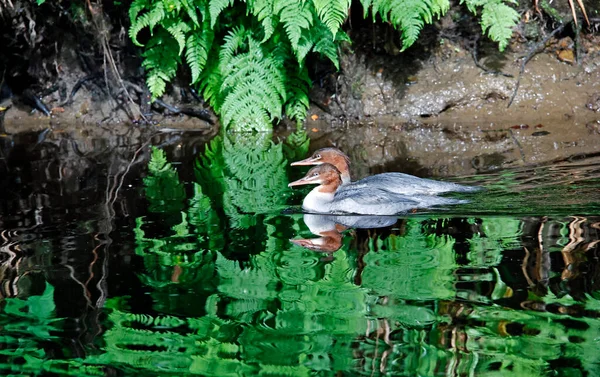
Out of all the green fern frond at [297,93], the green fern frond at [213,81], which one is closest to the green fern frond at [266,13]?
the green fern frond at [297,93]

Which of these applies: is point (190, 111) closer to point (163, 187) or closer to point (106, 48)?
point (106, 48)

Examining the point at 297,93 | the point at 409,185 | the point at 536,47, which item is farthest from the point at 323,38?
the point at 409,185

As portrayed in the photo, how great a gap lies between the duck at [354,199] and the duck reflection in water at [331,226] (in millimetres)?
93

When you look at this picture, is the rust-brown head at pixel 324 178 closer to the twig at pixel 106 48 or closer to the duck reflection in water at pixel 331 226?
the duck reflection in water at pixel 331 226

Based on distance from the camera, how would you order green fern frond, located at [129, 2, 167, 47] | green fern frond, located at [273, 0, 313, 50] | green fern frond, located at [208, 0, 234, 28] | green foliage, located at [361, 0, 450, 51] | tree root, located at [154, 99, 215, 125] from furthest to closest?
tree root, located at [154, 99, 215, 125] < green fern frond, located at [129, 2, 167, 47] < green fern frond, located at [208, 0, 234, 28] < green foliage, located at [361, 0, 450, 51] < green fern frond, located at [273, 0, 313, 50]

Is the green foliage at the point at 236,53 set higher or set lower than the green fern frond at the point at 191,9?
lower

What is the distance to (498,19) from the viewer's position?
10391mm

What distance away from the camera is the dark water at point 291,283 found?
3.87 meters

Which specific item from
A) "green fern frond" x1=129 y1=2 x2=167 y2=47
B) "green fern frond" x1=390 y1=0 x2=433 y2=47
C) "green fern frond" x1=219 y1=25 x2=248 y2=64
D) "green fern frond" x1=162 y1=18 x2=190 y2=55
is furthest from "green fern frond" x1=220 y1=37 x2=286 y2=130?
"green fern frond" x1=390 y1=0 x2=433 y2=47

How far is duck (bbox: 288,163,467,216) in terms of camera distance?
6641 mm

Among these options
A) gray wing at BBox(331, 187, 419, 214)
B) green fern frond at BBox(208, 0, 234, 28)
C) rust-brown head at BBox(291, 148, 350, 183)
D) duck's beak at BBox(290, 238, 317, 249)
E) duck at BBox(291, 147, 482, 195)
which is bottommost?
duck's beak at BBox(290, 238, 317, 249)

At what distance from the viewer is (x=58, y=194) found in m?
7.57

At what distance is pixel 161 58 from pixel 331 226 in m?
5.72

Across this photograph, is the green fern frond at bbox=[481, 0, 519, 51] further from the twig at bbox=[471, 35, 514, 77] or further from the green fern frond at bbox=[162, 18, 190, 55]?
the green fern frond at bbox=[162, 18, 190, 55]
